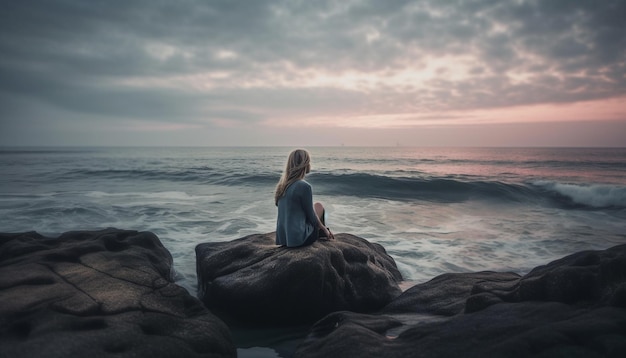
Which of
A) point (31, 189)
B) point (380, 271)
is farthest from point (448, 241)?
point (31, 189)

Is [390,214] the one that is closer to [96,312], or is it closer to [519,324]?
[519,324]

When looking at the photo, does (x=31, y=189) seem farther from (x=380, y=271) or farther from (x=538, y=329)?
(x=538, y=329)

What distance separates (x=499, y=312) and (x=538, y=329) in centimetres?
48

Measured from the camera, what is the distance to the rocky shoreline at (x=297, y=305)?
8.37 feet

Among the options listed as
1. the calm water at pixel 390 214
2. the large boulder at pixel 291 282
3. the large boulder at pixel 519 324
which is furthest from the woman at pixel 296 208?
the calm water at pixel 390 214

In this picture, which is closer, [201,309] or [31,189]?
[201,309]

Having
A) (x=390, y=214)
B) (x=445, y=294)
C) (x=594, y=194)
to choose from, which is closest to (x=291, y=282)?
(x=445, y=294)

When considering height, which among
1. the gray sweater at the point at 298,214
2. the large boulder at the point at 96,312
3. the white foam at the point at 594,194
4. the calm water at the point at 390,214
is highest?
the gray sweater at the point at 298,214

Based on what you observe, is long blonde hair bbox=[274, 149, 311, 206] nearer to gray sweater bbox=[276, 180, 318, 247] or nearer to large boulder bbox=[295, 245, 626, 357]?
gray sweater bbox=[276, 180, 318, 247]

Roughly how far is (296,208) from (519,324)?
313cm

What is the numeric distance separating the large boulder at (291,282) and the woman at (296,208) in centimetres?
Answer: 17

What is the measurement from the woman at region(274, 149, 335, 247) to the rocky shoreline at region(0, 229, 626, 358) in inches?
11.0

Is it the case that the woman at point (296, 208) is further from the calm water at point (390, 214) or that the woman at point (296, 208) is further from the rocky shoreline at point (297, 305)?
the calm water at point (390, 214)

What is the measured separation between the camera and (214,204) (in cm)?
1529
